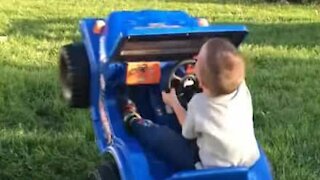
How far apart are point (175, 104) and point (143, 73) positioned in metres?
0.26

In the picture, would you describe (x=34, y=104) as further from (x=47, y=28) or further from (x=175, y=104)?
(x=47, y=28)

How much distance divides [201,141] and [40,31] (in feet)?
19.5

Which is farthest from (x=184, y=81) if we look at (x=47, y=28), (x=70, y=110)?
(x=47, y=28)

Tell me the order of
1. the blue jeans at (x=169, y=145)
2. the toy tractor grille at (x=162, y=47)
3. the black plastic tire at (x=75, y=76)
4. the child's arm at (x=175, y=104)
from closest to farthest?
the blue jeans at (x=169, y=145)
the child's arm at (x=175, y=104)
the toy tractor grille at (x=162, y=47)
the black plastic tire at (x=75, y=76)

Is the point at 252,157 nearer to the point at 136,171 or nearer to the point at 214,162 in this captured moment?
the point at 214,162

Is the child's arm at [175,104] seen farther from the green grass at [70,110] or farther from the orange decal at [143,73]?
the green grass at [70,110]

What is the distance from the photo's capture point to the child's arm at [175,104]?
3.50 meters

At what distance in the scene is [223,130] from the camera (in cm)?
318

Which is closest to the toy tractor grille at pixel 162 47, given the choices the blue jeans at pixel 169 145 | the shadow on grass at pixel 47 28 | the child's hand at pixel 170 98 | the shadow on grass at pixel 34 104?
the child's hand at pixel 170 98

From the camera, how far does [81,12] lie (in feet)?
36.7

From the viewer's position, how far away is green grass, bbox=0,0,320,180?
4.40 meters

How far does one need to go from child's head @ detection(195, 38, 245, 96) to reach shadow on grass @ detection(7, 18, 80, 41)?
17.6 feet

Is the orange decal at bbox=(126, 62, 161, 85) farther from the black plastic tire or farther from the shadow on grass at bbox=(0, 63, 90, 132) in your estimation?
the shadow on grass at bbox=(0, 63, 90, 132)

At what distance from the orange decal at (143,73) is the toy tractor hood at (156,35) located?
1.7 inches
